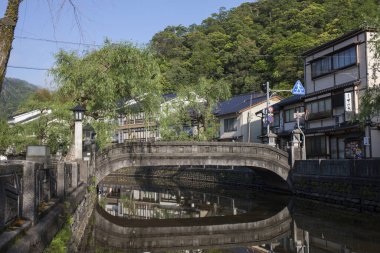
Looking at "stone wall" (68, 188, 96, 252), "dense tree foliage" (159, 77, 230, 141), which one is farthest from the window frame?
"stone wall" (68, 188, 96, 252)

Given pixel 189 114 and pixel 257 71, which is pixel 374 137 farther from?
pixel 257 71

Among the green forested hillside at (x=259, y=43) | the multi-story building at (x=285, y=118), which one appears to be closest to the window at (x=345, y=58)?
the multi-story building at (x=285, y=118)

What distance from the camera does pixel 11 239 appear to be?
598cm

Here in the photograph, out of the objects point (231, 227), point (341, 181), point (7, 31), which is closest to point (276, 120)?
point (341, 181)

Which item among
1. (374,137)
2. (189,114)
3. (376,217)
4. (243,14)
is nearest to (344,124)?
(374,137)

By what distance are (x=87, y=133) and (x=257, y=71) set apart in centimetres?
3573

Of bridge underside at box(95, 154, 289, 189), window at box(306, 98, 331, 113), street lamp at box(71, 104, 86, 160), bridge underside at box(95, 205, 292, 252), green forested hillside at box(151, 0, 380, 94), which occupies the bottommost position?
bridge underside at box(95, 205, 292, 252)

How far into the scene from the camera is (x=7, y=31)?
6.11 meters

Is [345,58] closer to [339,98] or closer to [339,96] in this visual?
[339,96]

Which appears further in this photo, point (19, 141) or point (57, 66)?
point (19, 141)

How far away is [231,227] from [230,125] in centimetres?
2849

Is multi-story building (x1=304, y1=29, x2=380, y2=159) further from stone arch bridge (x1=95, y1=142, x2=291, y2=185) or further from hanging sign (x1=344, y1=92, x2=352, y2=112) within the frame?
stone arch bridge (x1=95, y1=142, x2=291, y2=185)

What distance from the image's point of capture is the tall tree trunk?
5973mm

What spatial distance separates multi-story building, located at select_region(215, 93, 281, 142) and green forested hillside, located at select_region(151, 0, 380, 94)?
25.1 ft
